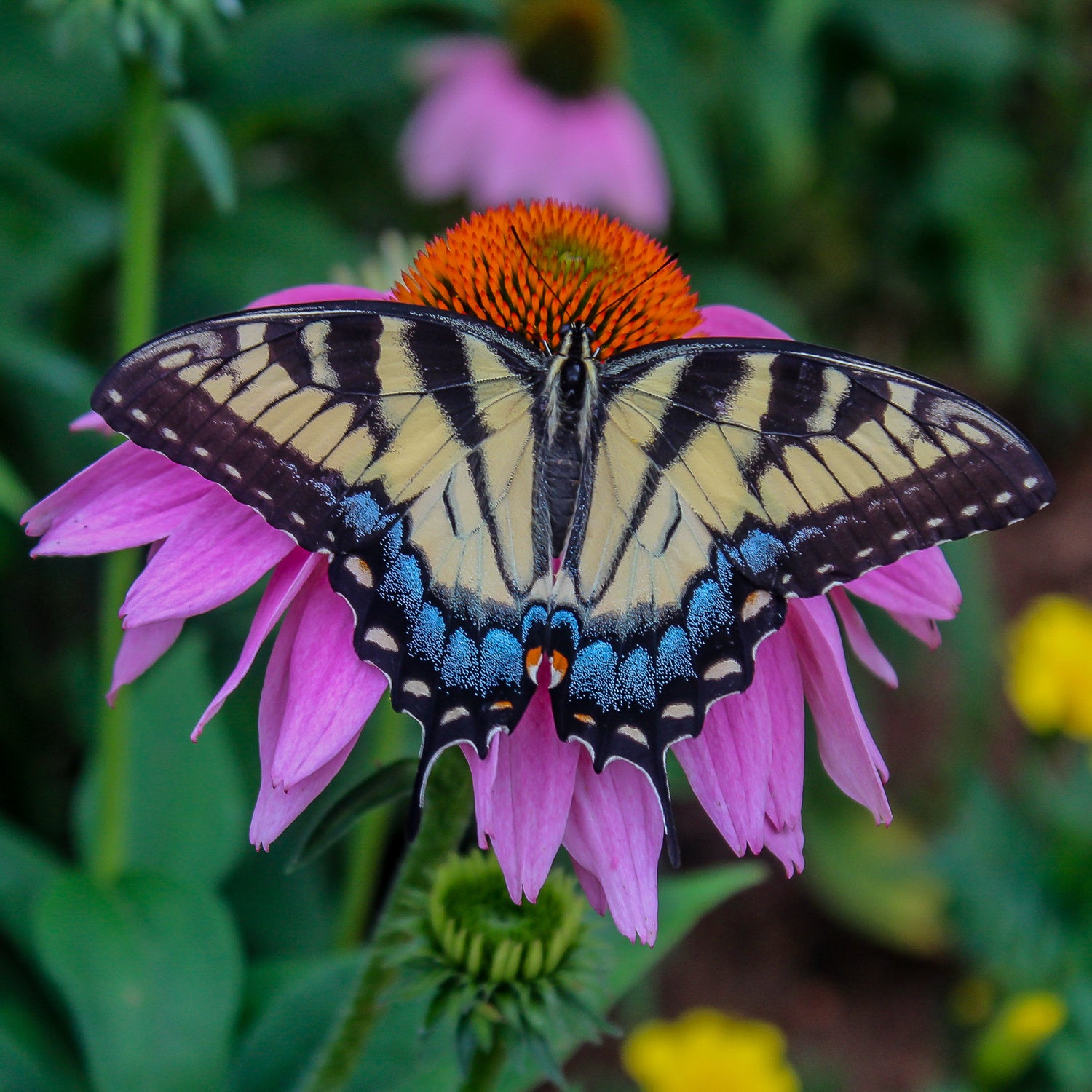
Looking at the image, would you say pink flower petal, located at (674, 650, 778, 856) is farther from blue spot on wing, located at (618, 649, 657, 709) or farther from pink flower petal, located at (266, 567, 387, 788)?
pink flower petal, located at (266, 567, 387, 788)

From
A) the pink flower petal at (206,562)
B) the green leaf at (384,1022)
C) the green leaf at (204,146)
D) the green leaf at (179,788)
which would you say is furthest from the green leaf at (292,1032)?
the green leaf at (204,146)

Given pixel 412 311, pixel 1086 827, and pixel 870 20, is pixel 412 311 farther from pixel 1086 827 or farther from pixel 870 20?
pixel 870 20

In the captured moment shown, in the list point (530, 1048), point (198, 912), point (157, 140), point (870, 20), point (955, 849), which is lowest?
point (955, 849)

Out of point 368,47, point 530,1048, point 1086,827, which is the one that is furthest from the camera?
point 368,47

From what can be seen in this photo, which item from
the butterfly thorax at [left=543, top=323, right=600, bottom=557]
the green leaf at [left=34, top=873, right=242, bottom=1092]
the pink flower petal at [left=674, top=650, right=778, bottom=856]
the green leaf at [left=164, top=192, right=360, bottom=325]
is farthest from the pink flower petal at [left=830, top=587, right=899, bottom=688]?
the green leaf at [left=164, top=192, right=360, bottom=325]

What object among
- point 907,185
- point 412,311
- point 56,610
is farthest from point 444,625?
point 907,185

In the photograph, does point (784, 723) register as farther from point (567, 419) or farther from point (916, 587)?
point (567, 419)

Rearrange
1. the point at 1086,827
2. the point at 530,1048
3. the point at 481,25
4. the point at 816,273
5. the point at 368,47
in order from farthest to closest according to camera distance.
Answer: the point at 816,273 < the point at 481,25 < the point at 368,47 < the point at 1086,827 < the point at 530,1048
